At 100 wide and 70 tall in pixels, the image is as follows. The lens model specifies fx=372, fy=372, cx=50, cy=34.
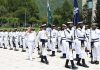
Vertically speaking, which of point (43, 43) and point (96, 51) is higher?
point (43, 43)

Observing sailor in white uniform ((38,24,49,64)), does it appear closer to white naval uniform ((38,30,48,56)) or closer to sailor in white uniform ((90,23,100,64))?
white naval uniform ((38,30,48,56))

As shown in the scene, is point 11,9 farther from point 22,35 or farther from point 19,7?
point 22,35

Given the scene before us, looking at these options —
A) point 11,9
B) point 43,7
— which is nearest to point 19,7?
point 11,9

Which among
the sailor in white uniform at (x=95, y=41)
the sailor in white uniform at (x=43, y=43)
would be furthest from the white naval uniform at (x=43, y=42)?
the sailor in white uniform at (x=95, y=41)

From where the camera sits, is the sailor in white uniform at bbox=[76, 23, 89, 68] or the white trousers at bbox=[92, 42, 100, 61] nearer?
the sailor in white uniform at bbox=[76, 23, 89, 68]

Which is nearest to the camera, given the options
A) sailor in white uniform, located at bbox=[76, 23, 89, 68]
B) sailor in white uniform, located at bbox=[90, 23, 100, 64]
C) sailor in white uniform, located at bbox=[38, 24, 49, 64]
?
sailor in white uniform, located at bbox=[76, 23, 89, 68]

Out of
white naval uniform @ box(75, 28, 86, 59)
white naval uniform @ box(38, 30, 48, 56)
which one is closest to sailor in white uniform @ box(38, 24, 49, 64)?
white naval uniform @ box(38, 30, 48, 56)

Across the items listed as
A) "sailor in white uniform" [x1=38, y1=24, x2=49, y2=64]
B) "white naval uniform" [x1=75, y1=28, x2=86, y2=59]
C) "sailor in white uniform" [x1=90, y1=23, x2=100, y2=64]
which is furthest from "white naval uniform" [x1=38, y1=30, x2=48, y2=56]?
"sailor in white uniform" [x1=90, y1=23, x2=100, y2=64]

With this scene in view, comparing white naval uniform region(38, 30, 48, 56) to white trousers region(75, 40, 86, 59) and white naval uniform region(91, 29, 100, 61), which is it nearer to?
white trousers region(75, 40, 86, 59)

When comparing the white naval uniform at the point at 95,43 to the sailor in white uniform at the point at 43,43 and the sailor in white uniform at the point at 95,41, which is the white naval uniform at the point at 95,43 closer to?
the sailor in white uniform at the point at 95,41

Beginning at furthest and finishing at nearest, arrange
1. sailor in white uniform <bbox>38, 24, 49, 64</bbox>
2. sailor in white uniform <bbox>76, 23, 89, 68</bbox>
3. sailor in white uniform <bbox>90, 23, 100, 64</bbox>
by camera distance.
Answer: sailor in white uniform <bbox>38, 24, 49, 64</bbox>, sailor in white uniform <bbox>90, 23, 100, 64</bbox>, sailor in white uniform <bbox>76, 23, 89, 68</bbox>

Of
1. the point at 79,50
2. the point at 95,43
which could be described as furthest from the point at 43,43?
the point at 95,43

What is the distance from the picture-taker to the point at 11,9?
131125mm

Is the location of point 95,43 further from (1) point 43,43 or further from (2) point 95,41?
(1) point 43,43
